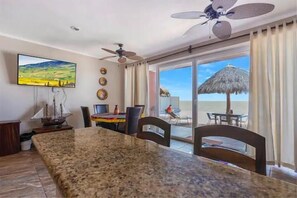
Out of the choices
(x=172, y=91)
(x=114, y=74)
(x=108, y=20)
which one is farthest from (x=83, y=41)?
(x=172, y=91)

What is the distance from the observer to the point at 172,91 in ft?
14.9

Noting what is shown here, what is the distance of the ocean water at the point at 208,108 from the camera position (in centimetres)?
327

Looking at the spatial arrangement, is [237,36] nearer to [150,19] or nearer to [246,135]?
[150,19]

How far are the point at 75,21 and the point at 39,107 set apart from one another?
2284mm

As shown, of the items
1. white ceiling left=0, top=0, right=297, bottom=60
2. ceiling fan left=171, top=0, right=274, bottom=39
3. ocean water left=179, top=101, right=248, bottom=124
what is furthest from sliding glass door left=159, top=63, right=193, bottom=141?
ceiling fan left=171, top=0, right=274, bottom=39

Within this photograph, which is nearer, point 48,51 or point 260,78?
point 260,78

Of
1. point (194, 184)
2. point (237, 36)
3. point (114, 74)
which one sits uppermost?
point (237, 36)

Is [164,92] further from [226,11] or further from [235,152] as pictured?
[235,152]

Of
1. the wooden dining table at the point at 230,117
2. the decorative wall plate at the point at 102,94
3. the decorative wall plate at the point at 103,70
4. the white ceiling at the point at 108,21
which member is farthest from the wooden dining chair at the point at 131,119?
the decorative wall plate at the point at 103,70

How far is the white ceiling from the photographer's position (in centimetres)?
230

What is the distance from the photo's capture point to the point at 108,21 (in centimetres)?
277

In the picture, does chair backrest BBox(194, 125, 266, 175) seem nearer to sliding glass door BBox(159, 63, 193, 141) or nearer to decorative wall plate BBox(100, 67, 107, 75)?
sliding glass door BBox(159, 63, 193, 141)

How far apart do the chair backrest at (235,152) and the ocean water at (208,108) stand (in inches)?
105

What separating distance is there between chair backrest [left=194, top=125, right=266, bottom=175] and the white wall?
4.05 metres
